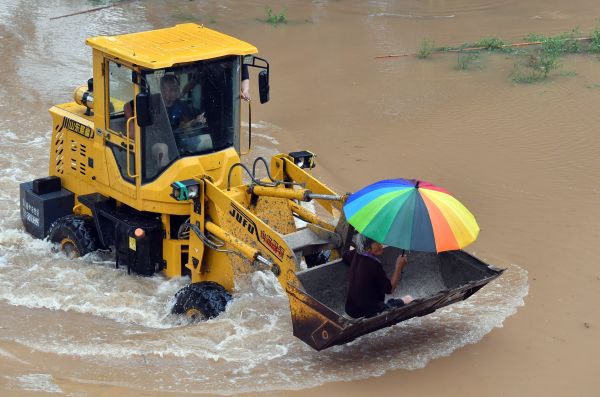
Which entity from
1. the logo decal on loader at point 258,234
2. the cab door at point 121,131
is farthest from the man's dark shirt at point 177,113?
the logo decal on loader at point 258,234

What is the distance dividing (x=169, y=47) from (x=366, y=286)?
3.05 metres

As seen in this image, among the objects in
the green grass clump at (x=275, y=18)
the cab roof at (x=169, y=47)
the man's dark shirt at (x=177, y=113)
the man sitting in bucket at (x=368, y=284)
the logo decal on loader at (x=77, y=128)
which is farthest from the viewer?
the green grass clump at (x=275, y=18)

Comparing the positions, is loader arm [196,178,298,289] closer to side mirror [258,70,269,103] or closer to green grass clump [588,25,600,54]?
side mirror [258,70,269,103]

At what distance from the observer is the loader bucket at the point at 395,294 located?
7973 mm

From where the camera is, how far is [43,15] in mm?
20859

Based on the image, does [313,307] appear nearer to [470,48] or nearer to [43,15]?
[470,48]

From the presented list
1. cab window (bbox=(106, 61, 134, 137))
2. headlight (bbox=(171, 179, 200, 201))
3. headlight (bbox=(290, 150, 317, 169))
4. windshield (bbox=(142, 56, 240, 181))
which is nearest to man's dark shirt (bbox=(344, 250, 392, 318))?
headlight (bbox=(171, 179, 200, 201))

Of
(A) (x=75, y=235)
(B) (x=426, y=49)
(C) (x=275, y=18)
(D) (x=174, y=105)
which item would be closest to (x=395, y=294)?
(D) (x=174, y=105)

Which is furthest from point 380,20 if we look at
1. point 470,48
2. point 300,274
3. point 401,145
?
point 300,274

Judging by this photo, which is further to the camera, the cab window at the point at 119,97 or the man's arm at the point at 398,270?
the cab window at the point at 119,97

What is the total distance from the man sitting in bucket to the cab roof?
7.66ft

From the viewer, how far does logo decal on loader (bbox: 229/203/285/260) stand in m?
8.59

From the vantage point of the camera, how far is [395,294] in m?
9.24

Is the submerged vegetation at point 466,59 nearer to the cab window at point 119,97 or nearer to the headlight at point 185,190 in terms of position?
the cab window at point 119,97
